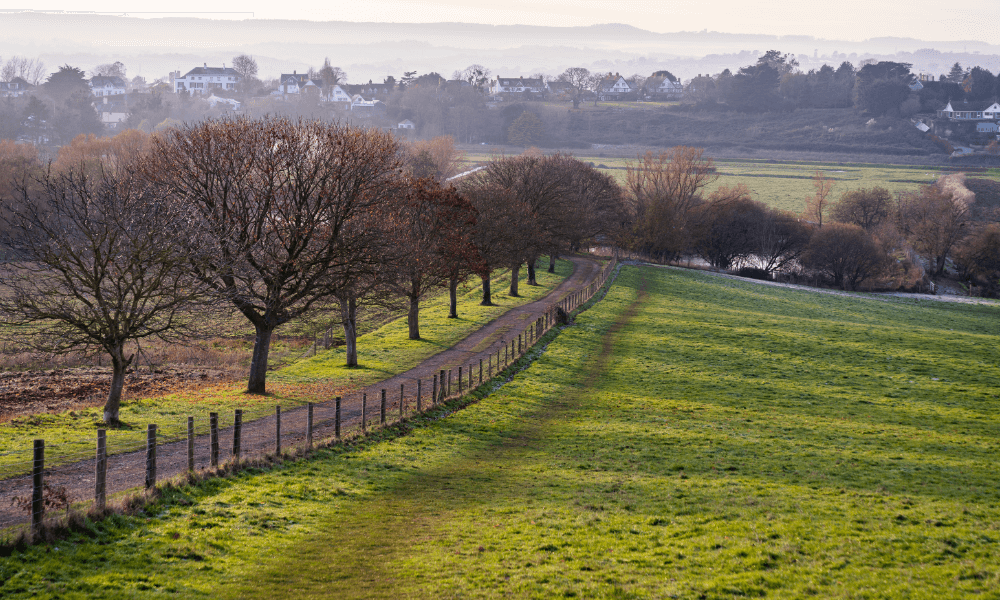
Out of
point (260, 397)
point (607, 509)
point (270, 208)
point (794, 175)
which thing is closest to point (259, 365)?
point (260, 397)

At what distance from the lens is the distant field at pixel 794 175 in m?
142

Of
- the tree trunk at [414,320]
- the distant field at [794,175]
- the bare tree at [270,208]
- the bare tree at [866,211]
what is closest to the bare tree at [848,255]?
the bare tree at [866,211]

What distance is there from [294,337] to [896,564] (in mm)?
46189

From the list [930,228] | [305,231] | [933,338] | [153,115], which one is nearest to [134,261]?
[305,231]

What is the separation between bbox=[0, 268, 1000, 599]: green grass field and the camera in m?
12.1

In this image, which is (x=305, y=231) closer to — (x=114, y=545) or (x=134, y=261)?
(x=134, y=261)

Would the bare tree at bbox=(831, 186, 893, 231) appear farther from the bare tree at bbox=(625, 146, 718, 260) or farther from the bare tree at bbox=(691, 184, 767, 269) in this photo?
the bare tree at bbox=(625, 146, 718, 260)

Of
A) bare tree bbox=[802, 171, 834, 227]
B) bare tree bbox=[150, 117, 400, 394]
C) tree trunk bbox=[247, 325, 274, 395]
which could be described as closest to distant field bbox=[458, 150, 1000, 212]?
bare tree bbox=[802, 171, 834, 227]

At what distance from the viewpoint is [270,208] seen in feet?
104

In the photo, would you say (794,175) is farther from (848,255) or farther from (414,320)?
(414,320)

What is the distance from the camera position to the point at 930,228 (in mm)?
102062

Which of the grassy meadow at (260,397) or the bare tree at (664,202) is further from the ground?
the bare tree at (664,202)

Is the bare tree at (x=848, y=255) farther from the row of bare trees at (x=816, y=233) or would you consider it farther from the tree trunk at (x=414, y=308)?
the tree trunk at (x=414, y=308)

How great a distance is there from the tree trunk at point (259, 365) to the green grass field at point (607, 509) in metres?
10.1
